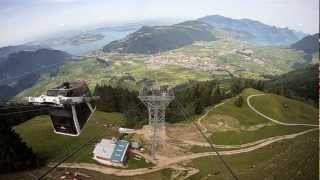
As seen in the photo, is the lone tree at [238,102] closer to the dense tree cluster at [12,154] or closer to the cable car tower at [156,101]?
the cable car tower at [156,101]

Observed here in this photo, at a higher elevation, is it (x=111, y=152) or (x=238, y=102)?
(x=238, y=102)

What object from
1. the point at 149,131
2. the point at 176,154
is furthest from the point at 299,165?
the point at 149,131

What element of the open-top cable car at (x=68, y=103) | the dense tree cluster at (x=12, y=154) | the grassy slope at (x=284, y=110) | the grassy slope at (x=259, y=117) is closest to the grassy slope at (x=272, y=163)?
the grassy slope at (x=259, y=117)

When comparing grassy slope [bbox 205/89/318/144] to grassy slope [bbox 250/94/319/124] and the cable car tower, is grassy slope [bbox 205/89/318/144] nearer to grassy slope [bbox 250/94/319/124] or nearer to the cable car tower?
grassy slope [bbox 250/94/319/124]

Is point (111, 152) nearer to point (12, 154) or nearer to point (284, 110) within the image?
point (12, 154)

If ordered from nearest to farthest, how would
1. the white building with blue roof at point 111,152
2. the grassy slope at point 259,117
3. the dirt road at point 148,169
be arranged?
the dirt road at point 148,169 → the white building with blue roof at point 111,152 → the grassy slope at point 259,117

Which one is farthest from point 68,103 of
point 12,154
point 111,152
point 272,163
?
point 272,163
